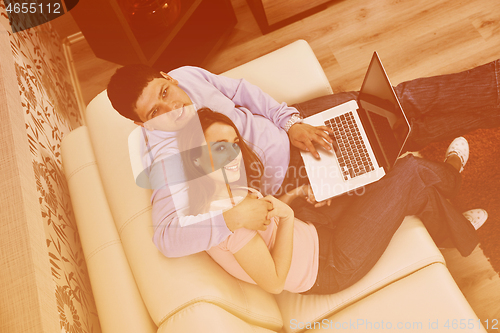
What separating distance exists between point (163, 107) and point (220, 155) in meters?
0.27

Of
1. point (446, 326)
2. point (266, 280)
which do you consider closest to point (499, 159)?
point (446, 326)

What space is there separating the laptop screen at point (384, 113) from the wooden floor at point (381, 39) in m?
0.66

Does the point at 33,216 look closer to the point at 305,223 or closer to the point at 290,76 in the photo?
the point at 305,223

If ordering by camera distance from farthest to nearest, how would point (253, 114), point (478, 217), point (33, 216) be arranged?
point (478, 217), point (253, 114), point (33, 216)

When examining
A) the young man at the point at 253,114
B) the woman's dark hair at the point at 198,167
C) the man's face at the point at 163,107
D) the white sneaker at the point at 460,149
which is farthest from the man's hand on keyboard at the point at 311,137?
the white sneaker at the point at 460,149

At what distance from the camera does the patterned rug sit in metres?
1.35

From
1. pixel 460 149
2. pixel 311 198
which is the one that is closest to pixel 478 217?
pixel 460 149

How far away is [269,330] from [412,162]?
0.73 meters

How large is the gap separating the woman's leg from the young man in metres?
0.10

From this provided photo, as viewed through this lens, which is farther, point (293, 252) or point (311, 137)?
point (311, 137)

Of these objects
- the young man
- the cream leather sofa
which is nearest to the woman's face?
the young man

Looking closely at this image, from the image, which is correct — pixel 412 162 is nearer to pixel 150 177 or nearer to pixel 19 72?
pixel 150 177

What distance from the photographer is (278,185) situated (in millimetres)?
1181

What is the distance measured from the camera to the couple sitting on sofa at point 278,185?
92 cm
